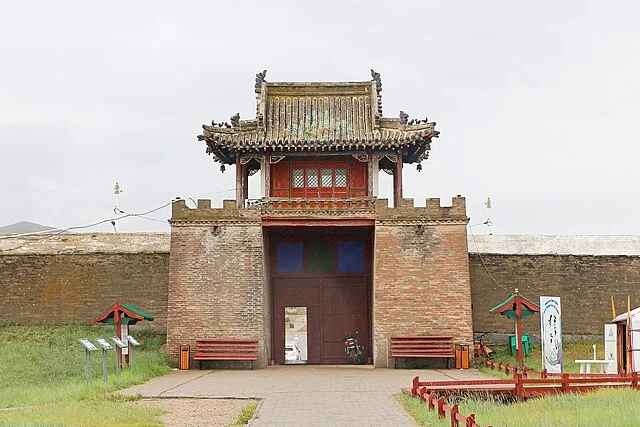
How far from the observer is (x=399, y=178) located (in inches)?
971

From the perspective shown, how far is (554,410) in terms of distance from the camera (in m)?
13.0

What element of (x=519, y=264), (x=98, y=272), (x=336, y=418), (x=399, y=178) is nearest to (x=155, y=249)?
(x=98, y=272)

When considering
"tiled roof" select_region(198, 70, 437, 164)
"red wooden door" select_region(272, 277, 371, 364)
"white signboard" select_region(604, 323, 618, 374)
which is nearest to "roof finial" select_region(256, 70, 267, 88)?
"tiled roof" select_region(198, 70, 437, 164)

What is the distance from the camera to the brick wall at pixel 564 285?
26844 millimetres

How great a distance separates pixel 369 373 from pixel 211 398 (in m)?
6.57

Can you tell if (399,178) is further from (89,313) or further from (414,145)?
(89,313)

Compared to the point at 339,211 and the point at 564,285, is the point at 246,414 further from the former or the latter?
the point at 564,285

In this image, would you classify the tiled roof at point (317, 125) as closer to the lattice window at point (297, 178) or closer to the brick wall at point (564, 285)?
the lattice window at point (297, 178)

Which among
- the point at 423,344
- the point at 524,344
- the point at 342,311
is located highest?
the point at 342,311

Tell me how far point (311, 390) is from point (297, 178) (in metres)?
9.34

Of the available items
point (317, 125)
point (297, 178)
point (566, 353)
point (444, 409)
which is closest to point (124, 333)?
point (297, 178)

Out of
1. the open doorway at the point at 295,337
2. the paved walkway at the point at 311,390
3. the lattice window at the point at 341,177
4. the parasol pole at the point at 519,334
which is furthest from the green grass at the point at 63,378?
the parasol pole at the point at 519,334

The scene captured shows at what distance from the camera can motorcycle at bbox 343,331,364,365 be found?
999 inches

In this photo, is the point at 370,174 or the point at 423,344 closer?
the point at 423,344
